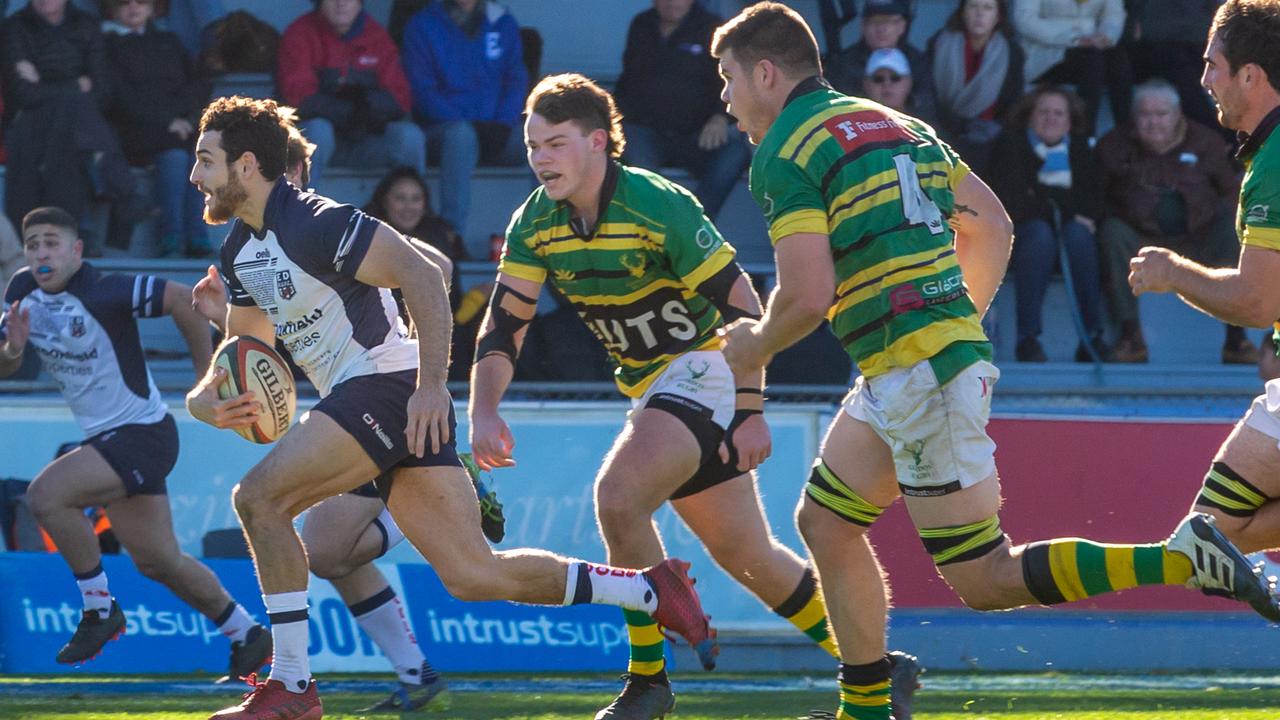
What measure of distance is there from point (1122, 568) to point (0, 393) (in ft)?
25.4

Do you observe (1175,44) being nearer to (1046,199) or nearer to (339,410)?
(1046,199)

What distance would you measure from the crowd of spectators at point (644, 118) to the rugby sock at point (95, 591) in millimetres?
3456

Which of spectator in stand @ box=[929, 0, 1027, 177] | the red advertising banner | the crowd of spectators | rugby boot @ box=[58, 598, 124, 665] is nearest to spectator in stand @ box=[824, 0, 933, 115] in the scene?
the crowd of spectators

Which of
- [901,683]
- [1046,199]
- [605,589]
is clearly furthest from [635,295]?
[1046,199]

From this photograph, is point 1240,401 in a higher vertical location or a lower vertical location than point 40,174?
lower

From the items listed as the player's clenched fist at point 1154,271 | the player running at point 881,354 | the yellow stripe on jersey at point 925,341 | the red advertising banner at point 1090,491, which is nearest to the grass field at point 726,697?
the red advertising banner at point 1090,491

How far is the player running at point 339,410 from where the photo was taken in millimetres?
5781

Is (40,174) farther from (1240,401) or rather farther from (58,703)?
(1240,401)

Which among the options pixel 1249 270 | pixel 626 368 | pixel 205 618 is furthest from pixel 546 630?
pixel 1249 270

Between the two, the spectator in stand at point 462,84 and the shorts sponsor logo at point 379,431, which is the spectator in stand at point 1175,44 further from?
the shorts sponsor logo at point 379,431

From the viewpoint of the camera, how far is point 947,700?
755cm

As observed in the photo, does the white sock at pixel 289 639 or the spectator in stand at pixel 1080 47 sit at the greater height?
the spectator in stand at pixel 1080 47

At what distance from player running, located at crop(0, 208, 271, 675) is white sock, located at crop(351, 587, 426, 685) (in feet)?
4.66

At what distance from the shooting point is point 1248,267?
17.0ft
